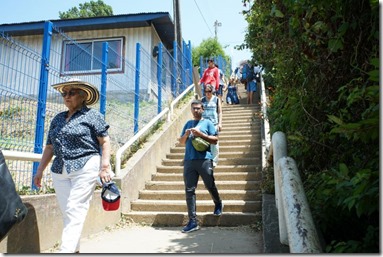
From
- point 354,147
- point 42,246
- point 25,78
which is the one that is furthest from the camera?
point 25,78

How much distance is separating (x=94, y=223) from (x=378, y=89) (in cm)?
371

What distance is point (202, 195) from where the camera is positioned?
558cm

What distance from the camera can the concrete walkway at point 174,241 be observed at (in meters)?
3.62

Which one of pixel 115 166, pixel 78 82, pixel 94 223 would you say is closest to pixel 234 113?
pixel 115 166

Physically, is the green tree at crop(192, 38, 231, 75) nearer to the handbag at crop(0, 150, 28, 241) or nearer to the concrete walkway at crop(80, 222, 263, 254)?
the concrete walkway at crop(80, 222, 263, 254)

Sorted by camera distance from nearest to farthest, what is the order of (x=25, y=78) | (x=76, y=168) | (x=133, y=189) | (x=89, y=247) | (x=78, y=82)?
(x=76, y=168), (x=78, y=82), (x=89, y=247), (x=25, y=78), (x=133, y=189)

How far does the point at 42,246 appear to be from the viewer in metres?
3.49

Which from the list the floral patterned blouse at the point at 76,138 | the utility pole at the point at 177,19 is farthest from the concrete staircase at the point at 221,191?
the utility pole at the point at 177,19

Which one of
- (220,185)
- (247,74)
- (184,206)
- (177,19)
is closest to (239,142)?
(220,185)

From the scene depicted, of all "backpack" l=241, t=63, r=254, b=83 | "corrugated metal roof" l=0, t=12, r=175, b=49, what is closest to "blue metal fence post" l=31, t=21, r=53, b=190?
"corrugated metal roof" l=0, t=12, r=175, b=49

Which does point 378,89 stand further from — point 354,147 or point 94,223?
point 94,223

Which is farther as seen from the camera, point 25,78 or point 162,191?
point 162,191

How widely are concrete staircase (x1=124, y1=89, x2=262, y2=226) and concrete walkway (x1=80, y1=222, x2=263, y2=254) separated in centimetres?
20

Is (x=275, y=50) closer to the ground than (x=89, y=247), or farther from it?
farther from it
